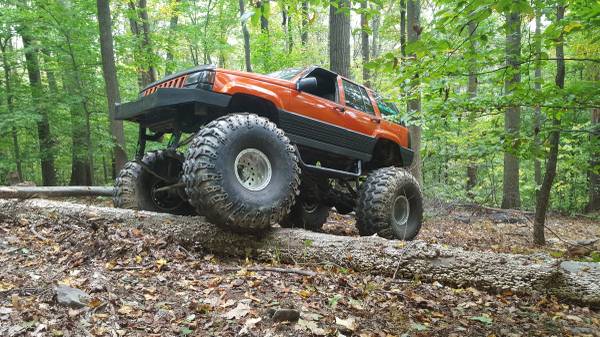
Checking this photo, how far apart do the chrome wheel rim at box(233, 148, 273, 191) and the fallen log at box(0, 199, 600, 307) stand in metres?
0.61

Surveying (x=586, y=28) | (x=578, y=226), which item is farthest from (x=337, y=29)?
(x=578, y=226)

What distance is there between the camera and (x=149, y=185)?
569 cm

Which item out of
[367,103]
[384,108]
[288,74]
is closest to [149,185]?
[288,74]

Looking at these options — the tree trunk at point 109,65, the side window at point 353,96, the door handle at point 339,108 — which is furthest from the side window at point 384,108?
the tree trunk at point 109,65

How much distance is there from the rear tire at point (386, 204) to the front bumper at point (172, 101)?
239cm

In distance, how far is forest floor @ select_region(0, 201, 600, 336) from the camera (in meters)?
2.63

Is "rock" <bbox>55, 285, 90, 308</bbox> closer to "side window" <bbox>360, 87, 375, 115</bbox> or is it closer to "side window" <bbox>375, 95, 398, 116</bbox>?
"side window" <bbox>360, 87, 375, 115</bbox>

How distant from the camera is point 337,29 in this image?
28.5 feet

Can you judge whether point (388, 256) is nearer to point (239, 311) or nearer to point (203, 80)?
point (239, 311)

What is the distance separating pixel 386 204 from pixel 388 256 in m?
1.56

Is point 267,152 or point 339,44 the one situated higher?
point 339,44

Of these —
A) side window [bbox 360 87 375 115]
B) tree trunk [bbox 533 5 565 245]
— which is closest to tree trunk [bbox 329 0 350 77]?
side window [bbox 360 87 375 115]

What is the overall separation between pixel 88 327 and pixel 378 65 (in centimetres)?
279

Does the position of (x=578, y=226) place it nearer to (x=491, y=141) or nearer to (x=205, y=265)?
(x=491, y=141)
